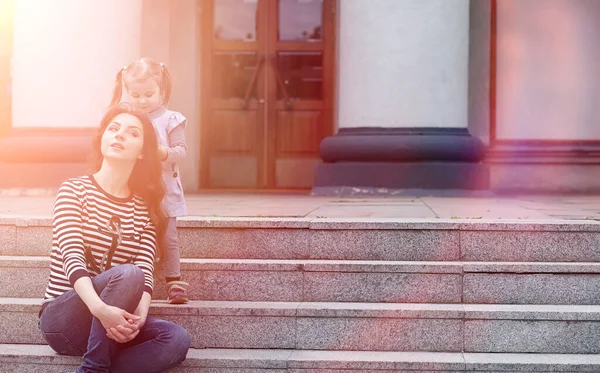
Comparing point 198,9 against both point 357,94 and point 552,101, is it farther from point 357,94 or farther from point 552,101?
point 552,101

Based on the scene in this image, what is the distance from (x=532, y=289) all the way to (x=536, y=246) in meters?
0.32

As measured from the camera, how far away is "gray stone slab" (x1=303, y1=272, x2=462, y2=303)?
4.55m

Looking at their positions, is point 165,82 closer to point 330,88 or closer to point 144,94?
point 144,94

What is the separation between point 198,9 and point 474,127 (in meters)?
3.68

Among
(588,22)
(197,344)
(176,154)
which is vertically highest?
(588,22)

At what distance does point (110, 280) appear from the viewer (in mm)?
3773

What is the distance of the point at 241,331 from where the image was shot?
171 inches

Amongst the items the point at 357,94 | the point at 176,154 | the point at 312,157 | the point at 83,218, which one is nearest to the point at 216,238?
the point at 176,154

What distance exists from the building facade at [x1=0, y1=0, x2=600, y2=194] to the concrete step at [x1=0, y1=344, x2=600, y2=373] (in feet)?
15.0

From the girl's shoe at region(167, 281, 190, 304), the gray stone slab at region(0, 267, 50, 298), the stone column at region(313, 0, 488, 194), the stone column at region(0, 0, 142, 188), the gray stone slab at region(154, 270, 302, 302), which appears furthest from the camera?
the stone column at region(0, 0, 142, 188)

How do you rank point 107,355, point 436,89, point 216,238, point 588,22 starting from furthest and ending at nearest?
point 588,22 → point 436,89 → point 216,238 → point 107,355

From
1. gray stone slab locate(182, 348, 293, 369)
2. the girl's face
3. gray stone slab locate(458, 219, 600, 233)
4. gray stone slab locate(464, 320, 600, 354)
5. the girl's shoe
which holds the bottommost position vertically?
gray stone slab locate(182, 348, 293, 369)

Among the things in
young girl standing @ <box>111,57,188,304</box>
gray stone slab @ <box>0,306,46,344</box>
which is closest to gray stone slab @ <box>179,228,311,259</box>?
young girl standing @ <box>111,57,188,304</box>

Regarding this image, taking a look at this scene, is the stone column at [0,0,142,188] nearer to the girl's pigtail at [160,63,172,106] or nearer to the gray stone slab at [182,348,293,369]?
the girl's pigtail at [160,63,172,106]
